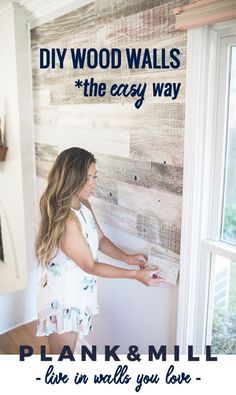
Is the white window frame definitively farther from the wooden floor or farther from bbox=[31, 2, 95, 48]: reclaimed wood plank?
the wooden floor

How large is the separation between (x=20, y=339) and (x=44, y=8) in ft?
6.24

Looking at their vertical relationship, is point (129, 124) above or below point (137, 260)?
above

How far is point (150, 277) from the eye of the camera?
54.9 inches

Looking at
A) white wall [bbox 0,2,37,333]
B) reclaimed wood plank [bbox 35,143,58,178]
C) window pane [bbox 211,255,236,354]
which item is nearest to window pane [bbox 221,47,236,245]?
window pane [bbox 211,255,236,354]

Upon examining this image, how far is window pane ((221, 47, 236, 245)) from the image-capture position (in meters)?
1.14

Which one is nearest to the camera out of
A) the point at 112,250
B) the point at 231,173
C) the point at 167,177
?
the point at 231,173

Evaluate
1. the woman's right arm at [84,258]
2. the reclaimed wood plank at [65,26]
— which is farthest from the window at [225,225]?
the reclaimed wood plank at [65,26]

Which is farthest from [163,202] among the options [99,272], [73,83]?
[73,83]

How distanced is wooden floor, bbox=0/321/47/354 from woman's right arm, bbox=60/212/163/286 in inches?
39.7

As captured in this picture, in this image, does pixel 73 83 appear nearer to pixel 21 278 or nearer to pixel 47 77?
pixel 47 77

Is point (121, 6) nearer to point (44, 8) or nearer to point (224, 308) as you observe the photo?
point (44, 8)

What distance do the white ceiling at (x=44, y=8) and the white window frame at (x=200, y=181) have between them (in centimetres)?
68

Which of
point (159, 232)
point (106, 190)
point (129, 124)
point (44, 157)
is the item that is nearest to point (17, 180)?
point (44, 157)

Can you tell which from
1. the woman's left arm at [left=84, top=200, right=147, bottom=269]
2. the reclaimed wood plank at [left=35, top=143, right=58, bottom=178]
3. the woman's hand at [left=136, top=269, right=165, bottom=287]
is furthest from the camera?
the reclaimed wood plank at [left=35, top=143, right=58, bottom=178]
